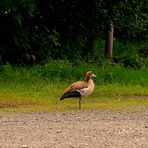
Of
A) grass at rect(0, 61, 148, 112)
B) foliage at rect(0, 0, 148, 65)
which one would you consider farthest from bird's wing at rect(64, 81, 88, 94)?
foliage at rect(0, 0, 148, 65)

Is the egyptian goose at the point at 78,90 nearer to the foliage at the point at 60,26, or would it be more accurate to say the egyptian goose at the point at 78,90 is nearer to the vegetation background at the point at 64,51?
the vegetation background at the point at 64,51

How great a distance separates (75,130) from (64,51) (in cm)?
1541

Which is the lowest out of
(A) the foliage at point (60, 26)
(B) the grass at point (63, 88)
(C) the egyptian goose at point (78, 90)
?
(B) the grass at point (63, 88)

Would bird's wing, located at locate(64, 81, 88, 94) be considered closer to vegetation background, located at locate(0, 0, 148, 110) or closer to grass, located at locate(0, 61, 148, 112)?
grass, located at locate(0, 61, 148, 112)

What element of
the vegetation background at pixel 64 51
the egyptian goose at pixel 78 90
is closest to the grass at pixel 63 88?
the vegetation background at pixel 64 51

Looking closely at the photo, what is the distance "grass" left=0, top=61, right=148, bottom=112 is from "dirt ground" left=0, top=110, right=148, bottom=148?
168 cm

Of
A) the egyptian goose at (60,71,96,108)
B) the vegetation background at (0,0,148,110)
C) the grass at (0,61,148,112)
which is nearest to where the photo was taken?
the egyptian goose at (60,71,96,108)

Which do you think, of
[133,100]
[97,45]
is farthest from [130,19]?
[133,100]


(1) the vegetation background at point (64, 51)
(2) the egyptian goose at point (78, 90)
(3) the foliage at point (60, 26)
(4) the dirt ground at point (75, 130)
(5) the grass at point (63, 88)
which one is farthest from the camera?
(3) the foliage at point (60, 26)

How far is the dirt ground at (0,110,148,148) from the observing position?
11656mm

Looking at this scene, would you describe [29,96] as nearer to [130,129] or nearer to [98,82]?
[98,82]

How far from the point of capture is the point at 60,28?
28750mm

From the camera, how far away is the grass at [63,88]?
61.4 feet

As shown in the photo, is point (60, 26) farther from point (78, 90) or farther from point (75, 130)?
point (75, 130)
